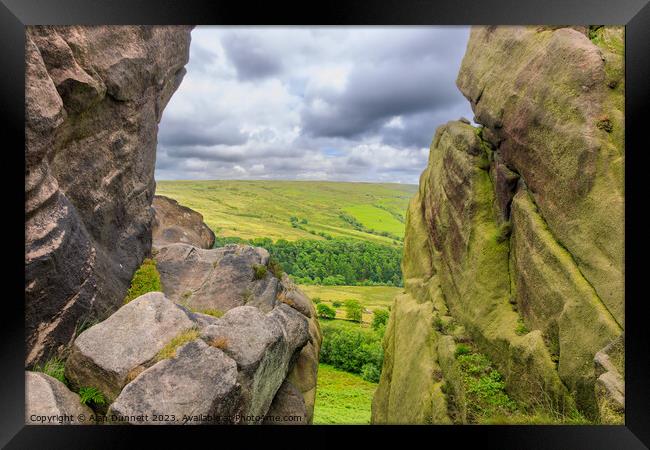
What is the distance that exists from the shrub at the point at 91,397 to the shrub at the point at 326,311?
1882 inches

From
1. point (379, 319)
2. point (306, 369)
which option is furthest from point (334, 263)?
point (306, 369)

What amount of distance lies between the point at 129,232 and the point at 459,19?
1300cm

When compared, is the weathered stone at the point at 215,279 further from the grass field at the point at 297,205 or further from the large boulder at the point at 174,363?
the grass field at the point at 297,205

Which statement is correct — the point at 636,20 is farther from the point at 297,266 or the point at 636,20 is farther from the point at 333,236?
the point at 333,236

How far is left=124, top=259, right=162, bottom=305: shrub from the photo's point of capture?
472 inches

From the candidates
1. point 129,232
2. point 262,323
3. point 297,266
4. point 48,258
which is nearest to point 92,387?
point 48,258

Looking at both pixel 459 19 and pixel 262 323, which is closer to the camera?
pixel 459 19

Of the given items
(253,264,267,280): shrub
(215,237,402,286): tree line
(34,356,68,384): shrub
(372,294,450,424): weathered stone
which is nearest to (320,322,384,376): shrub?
(372,294,450,424): weathered stone

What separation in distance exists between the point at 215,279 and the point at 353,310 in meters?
45.1

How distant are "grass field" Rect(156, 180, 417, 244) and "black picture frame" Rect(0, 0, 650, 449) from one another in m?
72.2

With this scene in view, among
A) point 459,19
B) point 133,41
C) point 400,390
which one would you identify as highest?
point 133,41

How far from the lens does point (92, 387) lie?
7262 mm

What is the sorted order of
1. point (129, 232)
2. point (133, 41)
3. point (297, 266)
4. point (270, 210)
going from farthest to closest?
1. point (270, 210)
2. point (297, 266)
3. point (129, 232)
4. point (133, 41)

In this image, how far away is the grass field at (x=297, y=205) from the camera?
324ft
